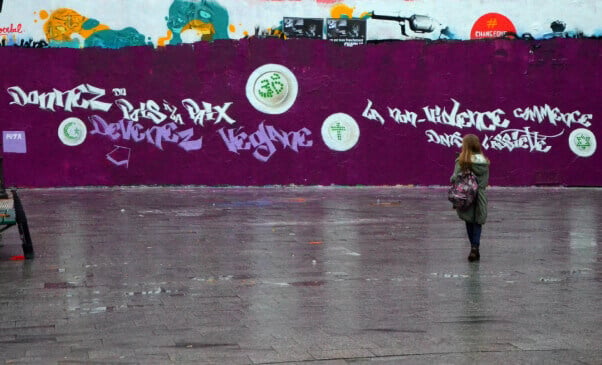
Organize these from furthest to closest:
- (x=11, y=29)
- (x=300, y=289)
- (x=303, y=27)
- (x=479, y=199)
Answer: (x=303, y=27), (x=11, y=29), (x=479, y=199), (x=300, y=289)

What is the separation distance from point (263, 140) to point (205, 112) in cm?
169

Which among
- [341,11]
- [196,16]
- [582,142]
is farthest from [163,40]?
[582,142]

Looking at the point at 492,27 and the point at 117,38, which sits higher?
the point at 492,27

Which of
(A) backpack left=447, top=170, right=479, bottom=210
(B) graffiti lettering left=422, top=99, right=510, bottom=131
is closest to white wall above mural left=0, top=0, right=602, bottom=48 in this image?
(B) graffiti lettering left=422, top=99, right=510, bottom=131

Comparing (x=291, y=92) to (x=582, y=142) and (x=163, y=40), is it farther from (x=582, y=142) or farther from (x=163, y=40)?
(x=582, y=142)

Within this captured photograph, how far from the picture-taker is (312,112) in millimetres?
25547

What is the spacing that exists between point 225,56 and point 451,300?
1722 cm

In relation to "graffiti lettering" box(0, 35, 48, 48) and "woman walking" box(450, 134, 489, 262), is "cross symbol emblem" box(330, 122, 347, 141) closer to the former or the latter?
"graffiti lettering" box(0, 35, 48, 48)

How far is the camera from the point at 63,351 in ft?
22.3

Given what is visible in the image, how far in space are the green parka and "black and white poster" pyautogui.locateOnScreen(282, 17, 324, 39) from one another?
1409 centimetres

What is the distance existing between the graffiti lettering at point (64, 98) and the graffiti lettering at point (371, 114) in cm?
677

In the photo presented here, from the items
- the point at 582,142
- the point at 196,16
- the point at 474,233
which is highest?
the point at 196,16

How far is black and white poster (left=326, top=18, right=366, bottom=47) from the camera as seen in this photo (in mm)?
25469

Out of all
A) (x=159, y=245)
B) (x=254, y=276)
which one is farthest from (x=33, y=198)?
(x=254, y=276)
